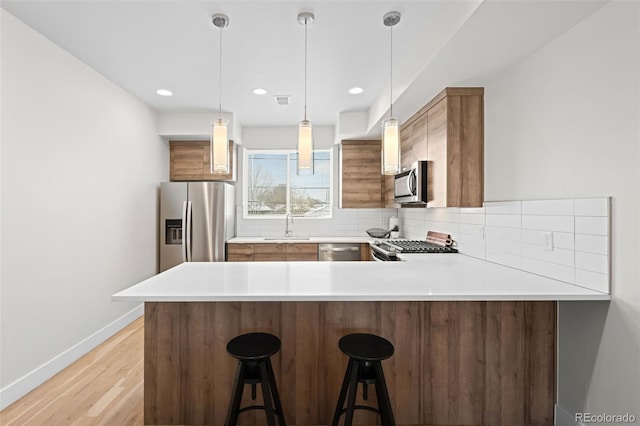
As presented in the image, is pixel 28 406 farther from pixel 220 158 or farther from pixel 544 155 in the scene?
pixel 544 155

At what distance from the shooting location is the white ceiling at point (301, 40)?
170 centimetres

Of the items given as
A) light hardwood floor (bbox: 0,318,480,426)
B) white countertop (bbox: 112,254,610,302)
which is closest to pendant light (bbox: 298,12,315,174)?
white countertop (bbox: 112,254,610,302)

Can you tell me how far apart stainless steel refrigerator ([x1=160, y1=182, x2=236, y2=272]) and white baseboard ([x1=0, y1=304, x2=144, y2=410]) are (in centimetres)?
89

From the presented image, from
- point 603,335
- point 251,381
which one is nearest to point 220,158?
point 251,381

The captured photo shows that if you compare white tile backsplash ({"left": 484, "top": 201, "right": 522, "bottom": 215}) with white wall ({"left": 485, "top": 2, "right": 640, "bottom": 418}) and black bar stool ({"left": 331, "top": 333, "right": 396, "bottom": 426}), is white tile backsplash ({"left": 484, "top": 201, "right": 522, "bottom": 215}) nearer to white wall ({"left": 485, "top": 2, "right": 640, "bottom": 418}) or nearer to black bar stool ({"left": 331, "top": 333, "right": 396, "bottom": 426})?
white wall ({"left": 485, "top": 2, "right": 640, "bottom": 418})

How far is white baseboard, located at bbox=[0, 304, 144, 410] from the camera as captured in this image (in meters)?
→ 2.08

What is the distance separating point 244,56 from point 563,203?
2478 mm

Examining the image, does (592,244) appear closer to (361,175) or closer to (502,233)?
(502,233)

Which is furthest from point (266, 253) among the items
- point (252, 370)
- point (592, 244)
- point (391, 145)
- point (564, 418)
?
point (592, 244)

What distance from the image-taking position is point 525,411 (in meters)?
1.82

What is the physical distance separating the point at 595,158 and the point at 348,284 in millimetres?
1368

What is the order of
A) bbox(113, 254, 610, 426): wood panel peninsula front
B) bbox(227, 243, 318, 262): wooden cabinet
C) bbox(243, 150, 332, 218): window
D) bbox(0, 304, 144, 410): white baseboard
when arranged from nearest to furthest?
bbox(113, 254, 610, 426): wood panel peninsula front, bbox(0, 304, 144, 410): white baseboard, bbox(227, 243, 318, 262): wooden cabinet, bbox(243, 150, 332, 218): window

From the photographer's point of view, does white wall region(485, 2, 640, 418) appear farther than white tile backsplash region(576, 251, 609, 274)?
No

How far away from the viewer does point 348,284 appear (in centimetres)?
167
